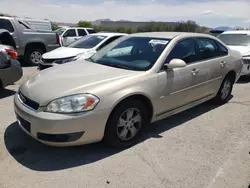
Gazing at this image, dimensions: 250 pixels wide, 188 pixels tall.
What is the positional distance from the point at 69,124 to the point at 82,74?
88cm

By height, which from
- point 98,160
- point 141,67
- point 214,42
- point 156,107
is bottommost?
point 98,160

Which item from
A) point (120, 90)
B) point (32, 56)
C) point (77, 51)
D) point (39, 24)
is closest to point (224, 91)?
point (120, 90)

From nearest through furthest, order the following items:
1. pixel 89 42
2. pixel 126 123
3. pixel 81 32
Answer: pixel 126 123 → pixel 89 42 → pixel 81 32

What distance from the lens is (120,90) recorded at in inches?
121

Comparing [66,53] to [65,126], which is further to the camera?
[66,53]

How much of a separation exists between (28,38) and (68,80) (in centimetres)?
700

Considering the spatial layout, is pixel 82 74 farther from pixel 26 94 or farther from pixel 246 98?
pixel 246 98

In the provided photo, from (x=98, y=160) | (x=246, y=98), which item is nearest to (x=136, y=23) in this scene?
(x=246, y=98)

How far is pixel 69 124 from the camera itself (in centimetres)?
277

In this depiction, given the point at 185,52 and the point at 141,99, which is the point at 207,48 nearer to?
the point at 185,52

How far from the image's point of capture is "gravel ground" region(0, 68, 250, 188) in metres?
2.68

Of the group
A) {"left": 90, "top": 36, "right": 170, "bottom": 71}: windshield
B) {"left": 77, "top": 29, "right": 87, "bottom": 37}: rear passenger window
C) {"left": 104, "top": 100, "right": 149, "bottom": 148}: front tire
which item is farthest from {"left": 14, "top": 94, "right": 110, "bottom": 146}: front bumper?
{"left": 77, "top": 29, "right": 87, "bottom": 37}: rear passenger window

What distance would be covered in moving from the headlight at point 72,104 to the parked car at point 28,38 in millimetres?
7174

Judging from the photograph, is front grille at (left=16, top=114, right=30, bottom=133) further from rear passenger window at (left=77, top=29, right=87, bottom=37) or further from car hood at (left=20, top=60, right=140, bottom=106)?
rear passenger window at (left=77, top=29, right=87, bottom=37)
